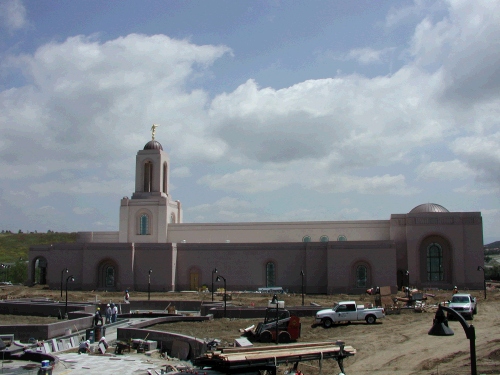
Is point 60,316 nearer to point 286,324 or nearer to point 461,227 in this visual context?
point 286,324

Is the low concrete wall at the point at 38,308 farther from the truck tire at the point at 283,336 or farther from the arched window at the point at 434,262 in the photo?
the arched window at the point at 434,262

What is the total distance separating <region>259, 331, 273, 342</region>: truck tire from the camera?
73.3ft

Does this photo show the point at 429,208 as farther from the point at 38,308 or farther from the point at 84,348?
the point at 84,348

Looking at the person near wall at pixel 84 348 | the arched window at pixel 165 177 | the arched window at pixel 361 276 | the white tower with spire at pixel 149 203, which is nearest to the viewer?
the person near wall at pixel 84 348

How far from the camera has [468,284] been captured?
4181cm

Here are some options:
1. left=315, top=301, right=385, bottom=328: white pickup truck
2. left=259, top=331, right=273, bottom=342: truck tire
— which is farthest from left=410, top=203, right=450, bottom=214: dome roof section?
left=259, top=331, right=273, bottom=342: truck tire

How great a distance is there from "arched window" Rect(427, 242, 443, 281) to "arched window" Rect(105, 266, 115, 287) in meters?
24.7

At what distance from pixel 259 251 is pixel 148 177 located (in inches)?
502

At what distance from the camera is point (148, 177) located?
168 feet

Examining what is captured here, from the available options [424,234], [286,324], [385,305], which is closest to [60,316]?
[286,324]

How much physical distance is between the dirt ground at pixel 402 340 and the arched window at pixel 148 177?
19.1m

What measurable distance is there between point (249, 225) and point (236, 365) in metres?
36.3

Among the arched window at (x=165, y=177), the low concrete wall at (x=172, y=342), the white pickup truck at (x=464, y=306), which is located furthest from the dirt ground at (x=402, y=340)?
the arched window at (x=165, y=177)

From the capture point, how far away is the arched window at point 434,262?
42781 millimetres
